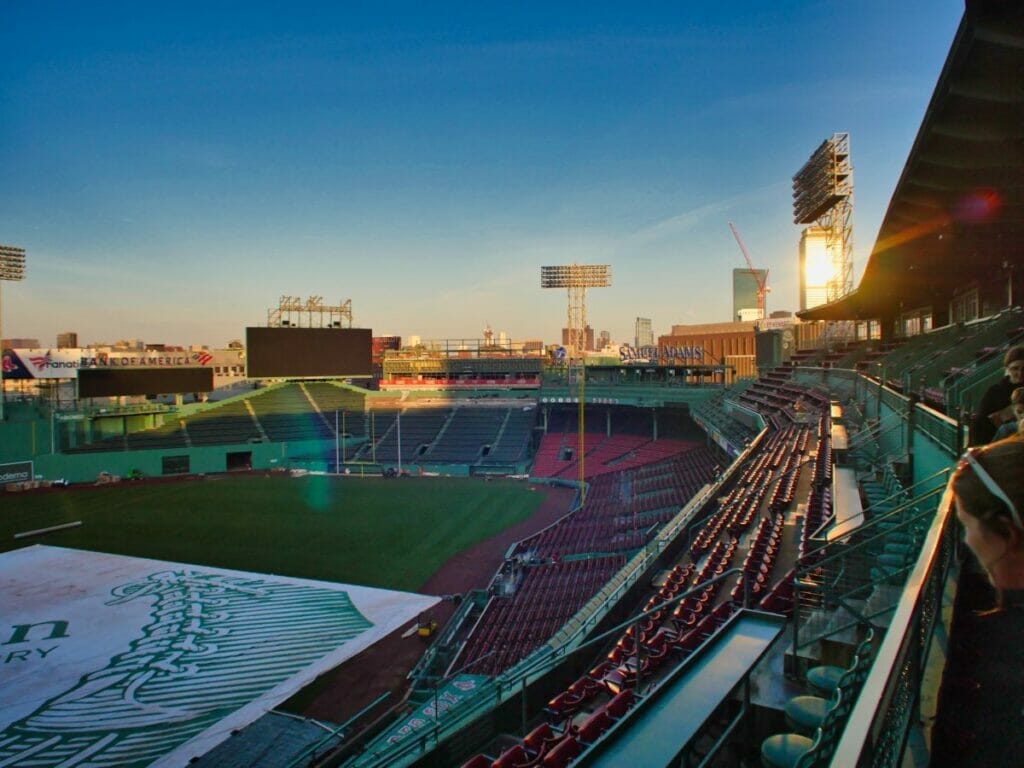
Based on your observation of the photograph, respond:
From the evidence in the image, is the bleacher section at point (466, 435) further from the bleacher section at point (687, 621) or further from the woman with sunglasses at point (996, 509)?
the woman with sunglasses at point (996, 509)

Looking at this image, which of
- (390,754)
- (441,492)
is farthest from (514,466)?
(390,754)

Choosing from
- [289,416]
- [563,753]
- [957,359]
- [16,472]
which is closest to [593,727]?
[563,753]

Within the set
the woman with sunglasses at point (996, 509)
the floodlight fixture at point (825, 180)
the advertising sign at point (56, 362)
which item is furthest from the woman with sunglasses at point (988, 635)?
the advertising sign at point (56, 362)

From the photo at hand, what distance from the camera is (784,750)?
120 inches

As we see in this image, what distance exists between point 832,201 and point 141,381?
4297 centimetres

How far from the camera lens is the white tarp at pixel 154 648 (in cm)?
1018

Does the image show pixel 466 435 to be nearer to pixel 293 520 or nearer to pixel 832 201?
pixel 293 520

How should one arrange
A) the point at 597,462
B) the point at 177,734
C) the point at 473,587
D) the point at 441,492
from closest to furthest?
1. the point at 177,734
2. the point at 473,587
3. the point at 441,492
4. the point at 597,462

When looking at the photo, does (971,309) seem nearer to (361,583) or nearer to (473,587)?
(473,587)

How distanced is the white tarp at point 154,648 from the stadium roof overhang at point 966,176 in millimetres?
13352

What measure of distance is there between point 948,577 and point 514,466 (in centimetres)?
3324

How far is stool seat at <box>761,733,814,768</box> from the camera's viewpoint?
117 inches

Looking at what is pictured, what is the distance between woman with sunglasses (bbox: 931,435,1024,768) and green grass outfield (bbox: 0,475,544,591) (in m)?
15.1

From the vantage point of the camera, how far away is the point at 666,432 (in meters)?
39.7
